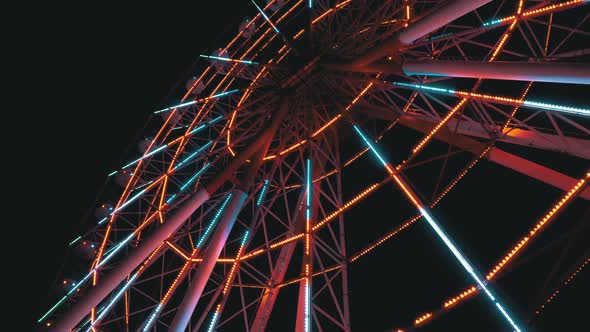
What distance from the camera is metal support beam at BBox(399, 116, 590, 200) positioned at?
21.9 ft

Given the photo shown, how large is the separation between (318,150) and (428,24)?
392 centimetres

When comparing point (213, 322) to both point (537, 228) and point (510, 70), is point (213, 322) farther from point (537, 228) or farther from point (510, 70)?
point (510, 70)

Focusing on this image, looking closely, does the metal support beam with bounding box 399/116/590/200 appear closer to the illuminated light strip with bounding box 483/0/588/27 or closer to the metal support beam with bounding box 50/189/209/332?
the illuminated light strip with bounding box 483/0/588/27

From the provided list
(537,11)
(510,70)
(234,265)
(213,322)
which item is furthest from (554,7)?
(213,322)

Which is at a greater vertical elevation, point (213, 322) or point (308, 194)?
point (308, 194)

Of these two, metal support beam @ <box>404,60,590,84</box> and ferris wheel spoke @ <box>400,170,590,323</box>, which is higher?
metal support beam @ <box>404,60,590,84</box>

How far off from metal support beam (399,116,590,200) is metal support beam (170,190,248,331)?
11.6ft

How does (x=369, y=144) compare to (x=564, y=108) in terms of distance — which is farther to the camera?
(x=369, y=144)

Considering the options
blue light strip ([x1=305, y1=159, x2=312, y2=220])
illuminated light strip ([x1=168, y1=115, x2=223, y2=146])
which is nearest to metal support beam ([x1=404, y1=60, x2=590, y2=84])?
blue light strip ([x1=305, y1=159, x2=312, y2=220])

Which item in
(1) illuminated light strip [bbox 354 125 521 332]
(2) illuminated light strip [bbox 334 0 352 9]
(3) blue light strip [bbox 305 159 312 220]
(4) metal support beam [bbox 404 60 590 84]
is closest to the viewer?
(1) illuminated light strip [bbox 354 125 521 332]

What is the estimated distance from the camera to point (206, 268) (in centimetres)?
676

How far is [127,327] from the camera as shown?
328 inches

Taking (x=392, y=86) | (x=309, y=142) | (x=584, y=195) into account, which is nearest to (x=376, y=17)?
(x=392, y=86)

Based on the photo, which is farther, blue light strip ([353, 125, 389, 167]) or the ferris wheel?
blue light strip ([353, 125, 389, 167])
